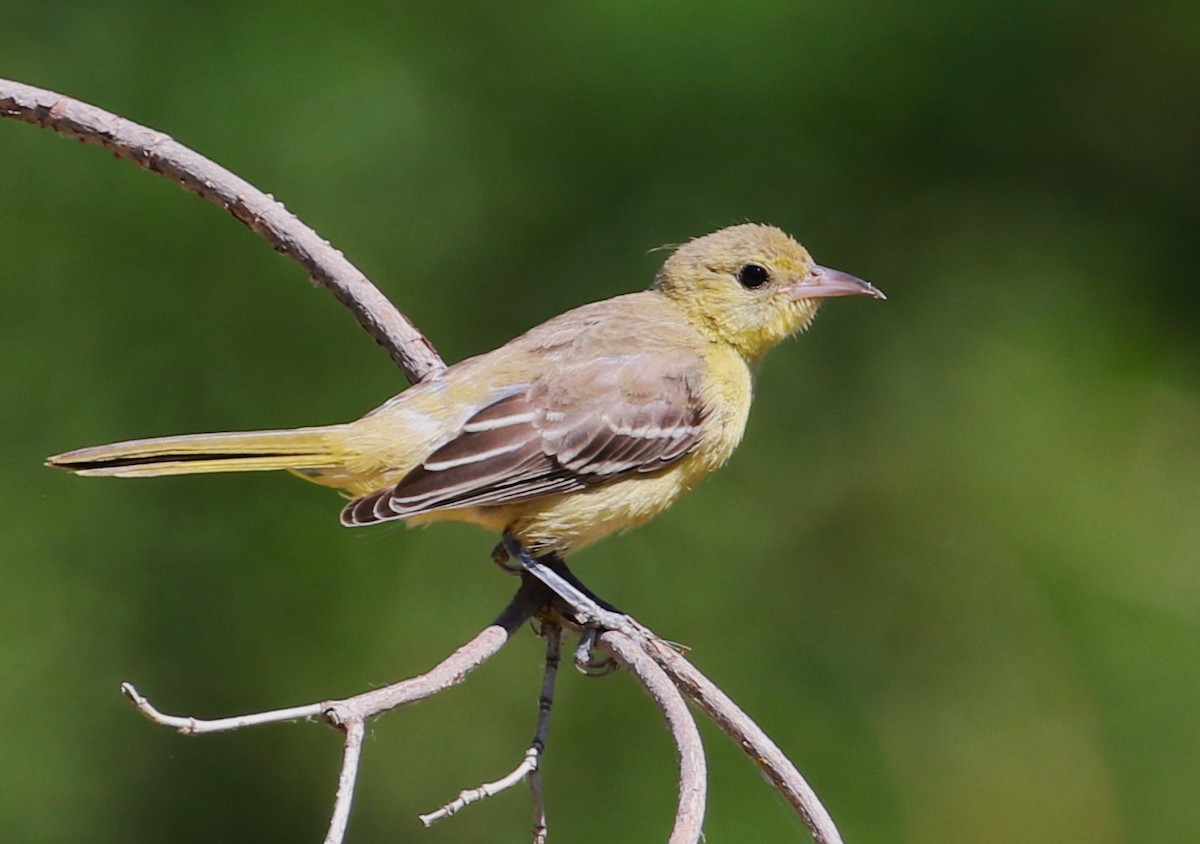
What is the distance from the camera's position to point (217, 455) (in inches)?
150

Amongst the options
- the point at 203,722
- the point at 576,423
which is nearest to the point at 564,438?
the point at 576,423

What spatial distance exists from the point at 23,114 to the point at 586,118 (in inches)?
127

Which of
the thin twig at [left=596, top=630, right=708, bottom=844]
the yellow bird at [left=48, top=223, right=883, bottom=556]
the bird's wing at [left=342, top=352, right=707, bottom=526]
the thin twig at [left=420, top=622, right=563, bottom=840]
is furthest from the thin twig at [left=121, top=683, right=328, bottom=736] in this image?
the bird's wing at [left=342, top=352, right=707, bottom=526]

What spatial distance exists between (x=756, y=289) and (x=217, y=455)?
6.03ft

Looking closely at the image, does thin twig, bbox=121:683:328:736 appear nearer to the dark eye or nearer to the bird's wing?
the bird's wing

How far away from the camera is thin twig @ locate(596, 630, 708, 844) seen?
2762mm

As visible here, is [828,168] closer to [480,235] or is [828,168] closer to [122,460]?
[480,235]

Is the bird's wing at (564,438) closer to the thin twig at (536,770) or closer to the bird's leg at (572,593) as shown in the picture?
the bird's leg at (572,593)

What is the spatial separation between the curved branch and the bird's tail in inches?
12.8

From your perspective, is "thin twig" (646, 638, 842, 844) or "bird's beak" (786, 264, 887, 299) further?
"bird's beak" (786, 264, 887, 299)

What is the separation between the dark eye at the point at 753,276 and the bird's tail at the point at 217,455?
1410 millimetres

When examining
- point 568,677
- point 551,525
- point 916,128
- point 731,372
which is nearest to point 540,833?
point 551,525

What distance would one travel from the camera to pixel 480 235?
21.8ft

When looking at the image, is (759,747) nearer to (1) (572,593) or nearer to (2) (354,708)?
(2) (354,708)
